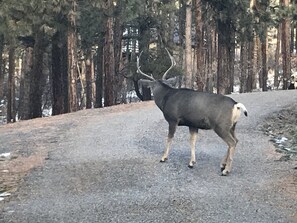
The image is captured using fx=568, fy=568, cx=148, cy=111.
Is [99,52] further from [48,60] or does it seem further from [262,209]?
[262,209]

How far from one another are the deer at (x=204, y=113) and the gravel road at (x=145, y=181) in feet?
1.50

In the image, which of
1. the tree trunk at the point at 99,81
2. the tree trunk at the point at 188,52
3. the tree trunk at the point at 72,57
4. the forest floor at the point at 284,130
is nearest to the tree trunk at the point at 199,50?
the tree trunk at the point at 188,52

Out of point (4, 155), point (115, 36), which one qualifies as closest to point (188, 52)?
point (115, 36)

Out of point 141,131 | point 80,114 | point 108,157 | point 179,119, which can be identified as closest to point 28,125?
point 80,114

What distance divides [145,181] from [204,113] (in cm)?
174

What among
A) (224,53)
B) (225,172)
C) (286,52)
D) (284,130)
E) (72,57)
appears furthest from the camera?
(286,52)

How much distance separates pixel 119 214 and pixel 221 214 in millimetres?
1302

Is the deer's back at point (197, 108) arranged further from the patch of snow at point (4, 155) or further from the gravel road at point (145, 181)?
the patch of snow at point (4, 155)

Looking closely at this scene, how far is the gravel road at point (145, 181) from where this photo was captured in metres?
7.32

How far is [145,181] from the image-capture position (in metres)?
8.98

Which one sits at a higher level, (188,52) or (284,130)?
(188,52)

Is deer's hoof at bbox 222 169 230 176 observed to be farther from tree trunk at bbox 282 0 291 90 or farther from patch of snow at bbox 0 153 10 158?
tree trunk at bbox 282 0 291 90

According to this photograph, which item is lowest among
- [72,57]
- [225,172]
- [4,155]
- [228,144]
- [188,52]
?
[4,155]

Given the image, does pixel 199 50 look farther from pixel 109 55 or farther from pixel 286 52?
pixel 286 52
